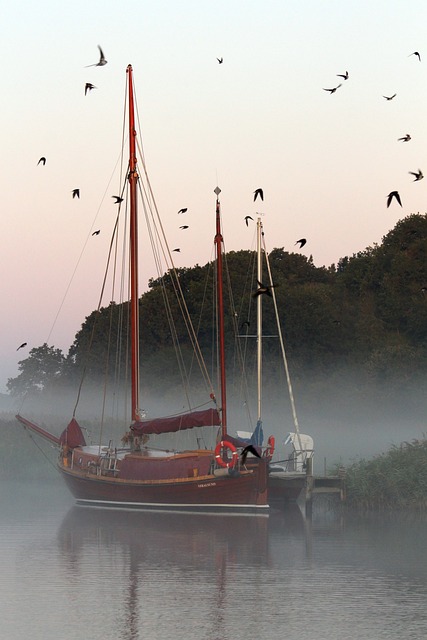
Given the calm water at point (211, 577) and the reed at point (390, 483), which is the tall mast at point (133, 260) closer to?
the calm water at point (211, 577)

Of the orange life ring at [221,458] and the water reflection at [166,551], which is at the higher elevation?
the orange life ring at [221,458]

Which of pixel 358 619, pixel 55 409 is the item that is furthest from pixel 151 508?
pixel 55 409

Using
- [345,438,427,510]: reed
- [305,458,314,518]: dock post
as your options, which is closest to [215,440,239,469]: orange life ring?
[305,458,314,518]: dock post

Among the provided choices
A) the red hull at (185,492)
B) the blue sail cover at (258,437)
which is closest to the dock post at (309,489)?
the red hull at (185,492)

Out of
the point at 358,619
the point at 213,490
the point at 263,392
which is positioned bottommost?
the point at 358,619

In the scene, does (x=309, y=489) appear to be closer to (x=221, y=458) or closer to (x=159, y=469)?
(x=221, y=458)

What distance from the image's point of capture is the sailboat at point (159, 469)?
54.1 metres

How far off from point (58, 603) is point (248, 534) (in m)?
18.0

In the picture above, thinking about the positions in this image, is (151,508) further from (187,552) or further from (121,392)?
(121,392)

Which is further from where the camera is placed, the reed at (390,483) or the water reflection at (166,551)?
the reed at (390,483)

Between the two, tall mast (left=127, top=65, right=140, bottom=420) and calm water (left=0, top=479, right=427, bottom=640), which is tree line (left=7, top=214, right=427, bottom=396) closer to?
tall mast (left=127, top=65, right=140, bottom=420)

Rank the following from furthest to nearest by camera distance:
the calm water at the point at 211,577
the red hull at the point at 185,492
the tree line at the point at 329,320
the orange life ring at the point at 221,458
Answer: the tree line at the point at 329,320 → the red hull at the point at 185,492 → the orange life ring at the point at 221,458 → the calm water at the point at 211,577

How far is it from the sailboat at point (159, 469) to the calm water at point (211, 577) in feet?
4.07

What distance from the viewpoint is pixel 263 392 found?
9169 cm
